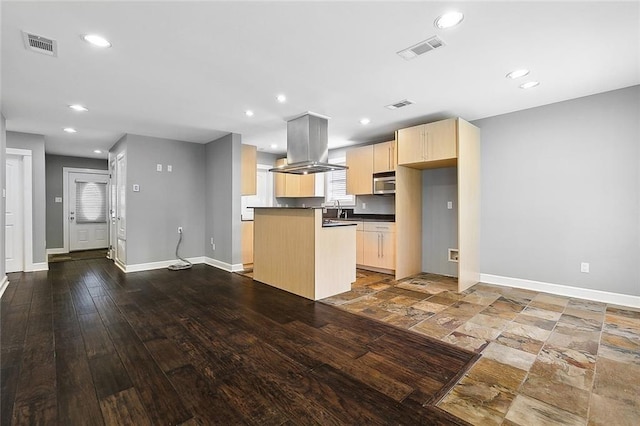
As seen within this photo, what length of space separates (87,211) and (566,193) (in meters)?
10.3

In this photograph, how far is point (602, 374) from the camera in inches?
82.6

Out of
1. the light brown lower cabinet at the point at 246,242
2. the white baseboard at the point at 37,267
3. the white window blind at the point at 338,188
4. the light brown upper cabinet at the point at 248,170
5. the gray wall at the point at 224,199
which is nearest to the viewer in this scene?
the white baseboard at the point at 37,267

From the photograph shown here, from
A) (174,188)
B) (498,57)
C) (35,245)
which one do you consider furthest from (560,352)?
(35,245)

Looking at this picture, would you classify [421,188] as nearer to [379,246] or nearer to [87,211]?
[379,246]

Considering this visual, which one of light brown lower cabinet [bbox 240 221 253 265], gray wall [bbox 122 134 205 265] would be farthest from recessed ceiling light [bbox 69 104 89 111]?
light brown lower cabinet [bbox 240 221 253 265]

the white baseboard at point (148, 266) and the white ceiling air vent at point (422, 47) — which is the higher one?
the white ceiling air vent at point (422, 47)

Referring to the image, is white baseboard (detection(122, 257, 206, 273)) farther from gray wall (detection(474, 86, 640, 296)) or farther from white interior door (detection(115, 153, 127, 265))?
gray wall (detection(474, 86, 640, 296))

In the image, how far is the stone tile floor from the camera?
1741 millimetres

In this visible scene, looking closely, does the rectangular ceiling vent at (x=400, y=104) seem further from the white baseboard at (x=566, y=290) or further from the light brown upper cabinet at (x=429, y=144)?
the white baseboard at (x=566, y=290)

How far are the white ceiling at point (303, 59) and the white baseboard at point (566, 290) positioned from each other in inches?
96.3

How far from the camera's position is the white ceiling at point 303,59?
2105mm

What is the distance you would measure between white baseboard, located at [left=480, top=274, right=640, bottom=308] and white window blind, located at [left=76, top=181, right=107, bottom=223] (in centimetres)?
935

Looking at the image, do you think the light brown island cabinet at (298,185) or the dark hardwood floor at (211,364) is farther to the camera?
the light brown island cabinet at (298,185)

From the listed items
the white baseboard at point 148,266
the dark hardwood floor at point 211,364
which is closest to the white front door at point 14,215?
the white baseboard at point 148,266
